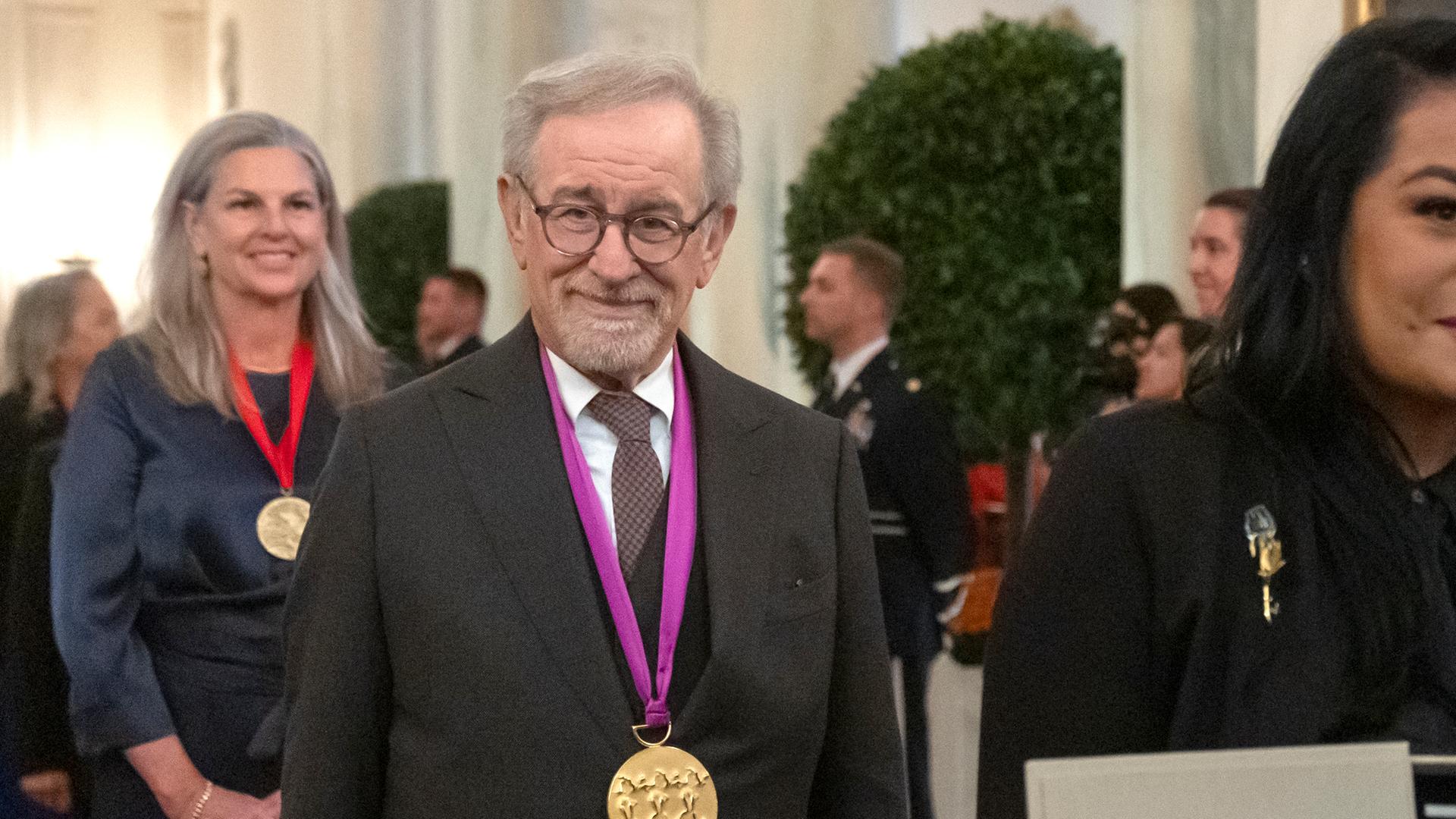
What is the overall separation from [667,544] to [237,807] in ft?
4.12

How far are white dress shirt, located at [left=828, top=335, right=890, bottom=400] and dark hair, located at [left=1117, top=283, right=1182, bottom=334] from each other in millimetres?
951

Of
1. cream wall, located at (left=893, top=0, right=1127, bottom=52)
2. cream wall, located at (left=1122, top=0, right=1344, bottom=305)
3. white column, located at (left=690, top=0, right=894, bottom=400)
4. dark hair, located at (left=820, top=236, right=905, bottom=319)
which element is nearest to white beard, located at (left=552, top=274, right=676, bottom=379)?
cream wall, located at (left=1122, top=0, right=1344, bottom=305)

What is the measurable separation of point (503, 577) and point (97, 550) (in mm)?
1301

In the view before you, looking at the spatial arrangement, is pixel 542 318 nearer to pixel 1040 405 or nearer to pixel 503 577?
pixel 503 577

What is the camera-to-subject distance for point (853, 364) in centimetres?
646

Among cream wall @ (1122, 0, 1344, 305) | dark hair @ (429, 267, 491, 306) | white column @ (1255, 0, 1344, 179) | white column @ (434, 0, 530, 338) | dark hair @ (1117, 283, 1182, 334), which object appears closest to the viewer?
white column @ (1255, 0, 1344, 179)

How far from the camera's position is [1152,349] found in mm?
5332

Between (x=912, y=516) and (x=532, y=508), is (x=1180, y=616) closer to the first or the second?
(x=532, y=508)

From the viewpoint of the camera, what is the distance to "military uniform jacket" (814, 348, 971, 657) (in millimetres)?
6043

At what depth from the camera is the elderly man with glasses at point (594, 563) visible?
198cm

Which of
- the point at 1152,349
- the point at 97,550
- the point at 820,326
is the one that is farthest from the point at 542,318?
the point at 820,326

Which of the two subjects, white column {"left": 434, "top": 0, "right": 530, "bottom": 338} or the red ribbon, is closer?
the red ribbon

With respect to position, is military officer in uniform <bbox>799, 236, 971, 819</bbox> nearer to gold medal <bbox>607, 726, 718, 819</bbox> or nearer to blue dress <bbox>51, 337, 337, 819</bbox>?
blue dress <bbox>51, 337, 337, 819</bbox>

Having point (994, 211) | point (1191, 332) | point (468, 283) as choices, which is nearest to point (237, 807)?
point (1191, 332)
